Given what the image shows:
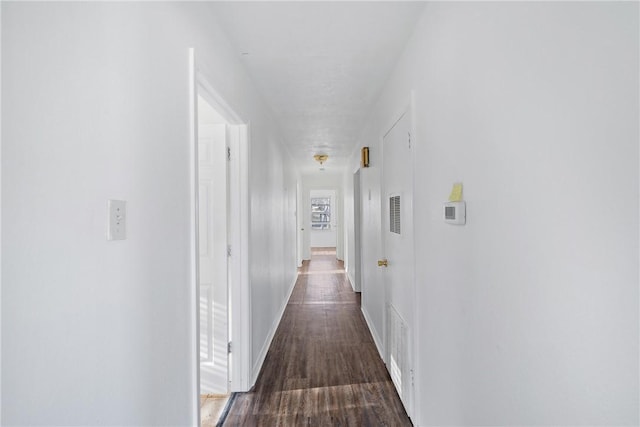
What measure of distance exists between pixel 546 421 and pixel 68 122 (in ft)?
4.37

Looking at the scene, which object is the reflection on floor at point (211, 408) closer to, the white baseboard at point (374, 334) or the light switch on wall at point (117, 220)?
the white baseboard at point (374, 334)

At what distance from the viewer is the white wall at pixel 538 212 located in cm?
62

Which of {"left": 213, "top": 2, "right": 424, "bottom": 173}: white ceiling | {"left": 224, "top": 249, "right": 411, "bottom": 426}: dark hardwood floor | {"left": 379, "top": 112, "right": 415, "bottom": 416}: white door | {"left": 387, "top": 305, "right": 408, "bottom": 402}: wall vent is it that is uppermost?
{"left": 213, "top": 2, "right": 424, "bottom": 173}: white ceiling

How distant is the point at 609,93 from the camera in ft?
2.05

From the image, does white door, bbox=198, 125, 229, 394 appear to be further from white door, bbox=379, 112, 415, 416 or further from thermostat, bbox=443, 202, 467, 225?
thermostat, bbox=443, 202, 467, 225

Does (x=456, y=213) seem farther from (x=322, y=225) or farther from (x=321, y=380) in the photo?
(x=322, y=225)

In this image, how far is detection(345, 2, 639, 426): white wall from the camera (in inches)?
24.4

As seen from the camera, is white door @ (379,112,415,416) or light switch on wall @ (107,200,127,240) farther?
white door @ (379,112,415,416)

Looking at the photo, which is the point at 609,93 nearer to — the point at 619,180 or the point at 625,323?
the point at 619,180

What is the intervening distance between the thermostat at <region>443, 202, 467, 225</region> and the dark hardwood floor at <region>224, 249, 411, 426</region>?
146 centimetres

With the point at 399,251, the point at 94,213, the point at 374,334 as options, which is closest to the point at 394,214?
the point at 399,251

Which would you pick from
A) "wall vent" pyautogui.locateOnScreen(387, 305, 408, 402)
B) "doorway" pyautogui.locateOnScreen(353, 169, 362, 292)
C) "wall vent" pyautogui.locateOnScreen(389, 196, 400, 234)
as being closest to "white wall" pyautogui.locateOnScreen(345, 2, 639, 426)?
"wall vent" pyautogui.locateOnScreen(387, 305, 408, 402)

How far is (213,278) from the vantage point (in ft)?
7.85

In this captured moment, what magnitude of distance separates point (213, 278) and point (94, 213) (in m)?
1.65
